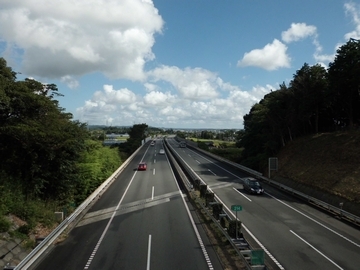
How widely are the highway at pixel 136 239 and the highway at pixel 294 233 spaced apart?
3192 mm

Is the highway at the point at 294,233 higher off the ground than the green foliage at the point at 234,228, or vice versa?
the green foliage at the point at 234,228

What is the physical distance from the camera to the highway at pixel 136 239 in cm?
1310

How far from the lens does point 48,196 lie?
2686 centimetres

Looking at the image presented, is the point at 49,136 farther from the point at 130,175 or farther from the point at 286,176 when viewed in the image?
the point at 286,176

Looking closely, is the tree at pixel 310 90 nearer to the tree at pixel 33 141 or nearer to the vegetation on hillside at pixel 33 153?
the vegetation on hillside at pixel 33 153

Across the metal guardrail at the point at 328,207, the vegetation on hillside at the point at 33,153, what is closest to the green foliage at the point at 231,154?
the metal guardrail at the point at 328,207

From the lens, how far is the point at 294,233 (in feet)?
56.4

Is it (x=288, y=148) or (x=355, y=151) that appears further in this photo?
(x=288, y=148)

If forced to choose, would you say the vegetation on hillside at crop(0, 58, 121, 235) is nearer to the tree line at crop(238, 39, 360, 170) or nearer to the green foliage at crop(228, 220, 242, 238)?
the green foliage at crop(228, 220, 242, 238)

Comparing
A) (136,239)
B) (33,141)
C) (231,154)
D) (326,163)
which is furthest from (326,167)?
(231,154)

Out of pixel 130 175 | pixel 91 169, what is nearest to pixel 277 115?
pixel 130 175

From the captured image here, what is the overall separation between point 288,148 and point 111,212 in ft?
94.8

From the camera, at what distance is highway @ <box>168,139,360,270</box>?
13.5 metres

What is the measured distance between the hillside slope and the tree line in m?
3.41
